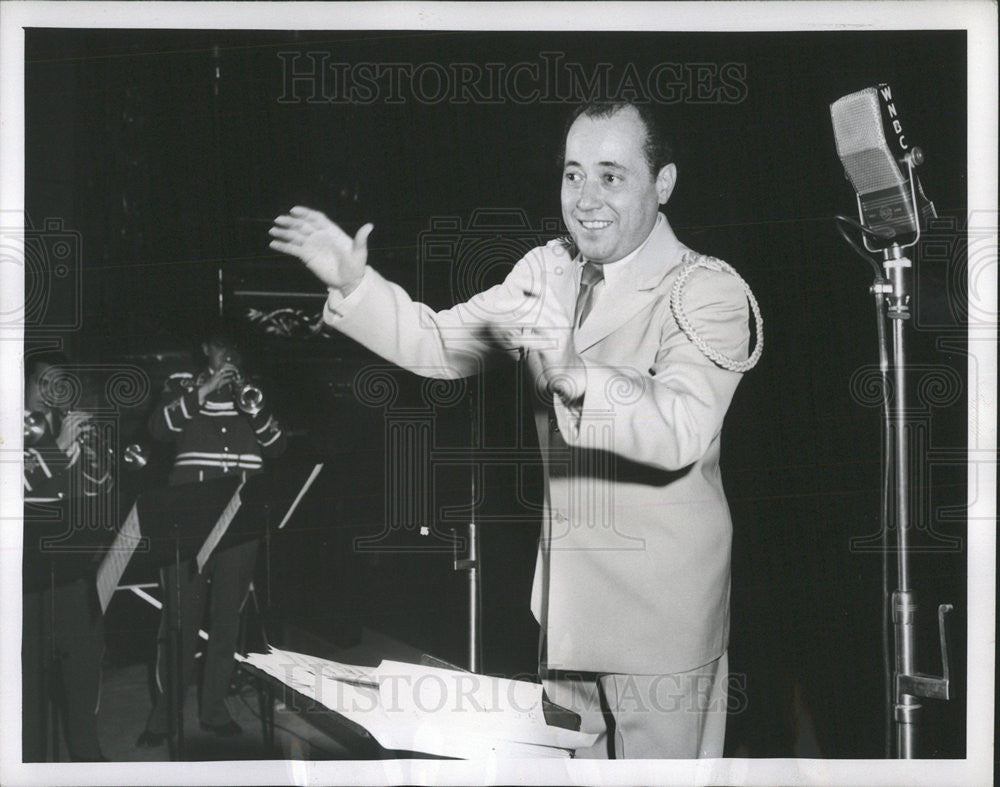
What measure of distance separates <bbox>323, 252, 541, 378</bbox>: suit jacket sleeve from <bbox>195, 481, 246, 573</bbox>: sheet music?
39cm

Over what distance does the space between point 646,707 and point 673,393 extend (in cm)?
62

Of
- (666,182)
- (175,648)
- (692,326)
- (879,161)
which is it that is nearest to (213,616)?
(175,648)

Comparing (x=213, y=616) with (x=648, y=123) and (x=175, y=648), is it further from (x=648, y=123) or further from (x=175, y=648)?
(x=648, y=123)

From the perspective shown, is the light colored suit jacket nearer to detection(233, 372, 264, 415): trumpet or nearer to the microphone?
detection(233, 372, 264, 415): trumpet

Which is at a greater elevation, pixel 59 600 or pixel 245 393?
pixel 245 393

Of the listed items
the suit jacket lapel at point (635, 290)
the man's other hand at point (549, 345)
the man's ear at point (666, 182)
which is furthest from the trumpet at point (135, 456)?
the man's ear at point (666, 182)

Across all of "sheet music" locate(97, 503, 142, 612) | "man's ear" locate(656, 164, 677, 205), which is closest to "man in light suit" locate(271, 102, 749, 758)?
"man's ear" locate(656, 164, 677, 205)

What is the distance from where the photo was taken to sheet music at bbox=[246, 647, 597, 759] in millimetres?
1614

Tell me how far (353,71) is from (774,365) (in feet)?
3.30

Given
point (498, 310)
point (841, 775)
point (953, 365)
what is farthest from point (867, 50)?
point (841, 775)

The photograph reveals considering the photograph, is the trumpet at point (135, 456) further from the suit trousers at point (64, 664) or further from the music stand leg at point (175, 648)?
the suit trousers at point (64, 664)

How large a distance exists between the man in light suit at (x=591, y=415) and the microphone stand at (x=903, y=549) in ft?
1.03

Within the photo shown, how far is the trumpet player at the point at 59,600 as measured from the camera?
63.7 inches

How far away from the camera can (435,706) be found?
162 cm
